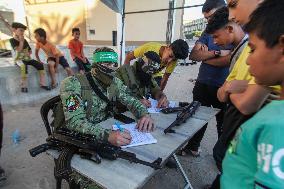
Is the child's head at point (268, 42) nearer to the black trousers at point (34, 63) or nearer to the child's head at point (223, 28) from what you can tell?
the child's head at point (223, 28)

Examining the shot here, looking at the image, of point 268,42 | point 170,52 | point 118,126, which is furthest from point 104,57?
point 268,42

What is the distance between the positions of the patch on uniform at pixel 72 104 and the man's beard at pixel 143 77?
1.03 meters

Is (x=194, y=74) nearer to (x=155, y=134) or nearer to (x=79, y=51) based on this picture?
(x=79, y=51)

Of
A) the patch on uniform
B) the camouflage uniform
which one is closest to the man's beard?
the camouflage uniform

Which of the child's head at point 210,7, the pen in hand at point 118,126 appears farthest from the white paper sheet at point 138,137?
the child's head at point 210,7

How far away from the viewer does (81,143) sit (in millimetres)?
1385

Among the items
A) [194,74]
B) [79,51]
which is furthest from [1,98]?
[194,74]

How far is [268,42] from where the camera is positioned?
0.55 metres

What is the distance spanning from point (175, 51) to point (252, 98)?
5.34ft

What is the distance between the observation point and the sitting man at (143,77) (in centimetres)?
237

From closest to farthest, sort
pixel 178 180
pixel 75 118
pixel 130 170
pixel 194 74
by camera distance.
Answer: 1. pixel 130 170
2. pixel 75 118
3. pixel 178 180
4. pixel 194 74

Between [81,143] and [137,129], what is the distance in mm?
479

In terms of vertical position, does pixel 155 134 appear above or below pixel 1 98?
above

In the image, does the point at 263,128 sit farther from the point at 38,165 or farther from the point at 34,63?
the point at 34,63
